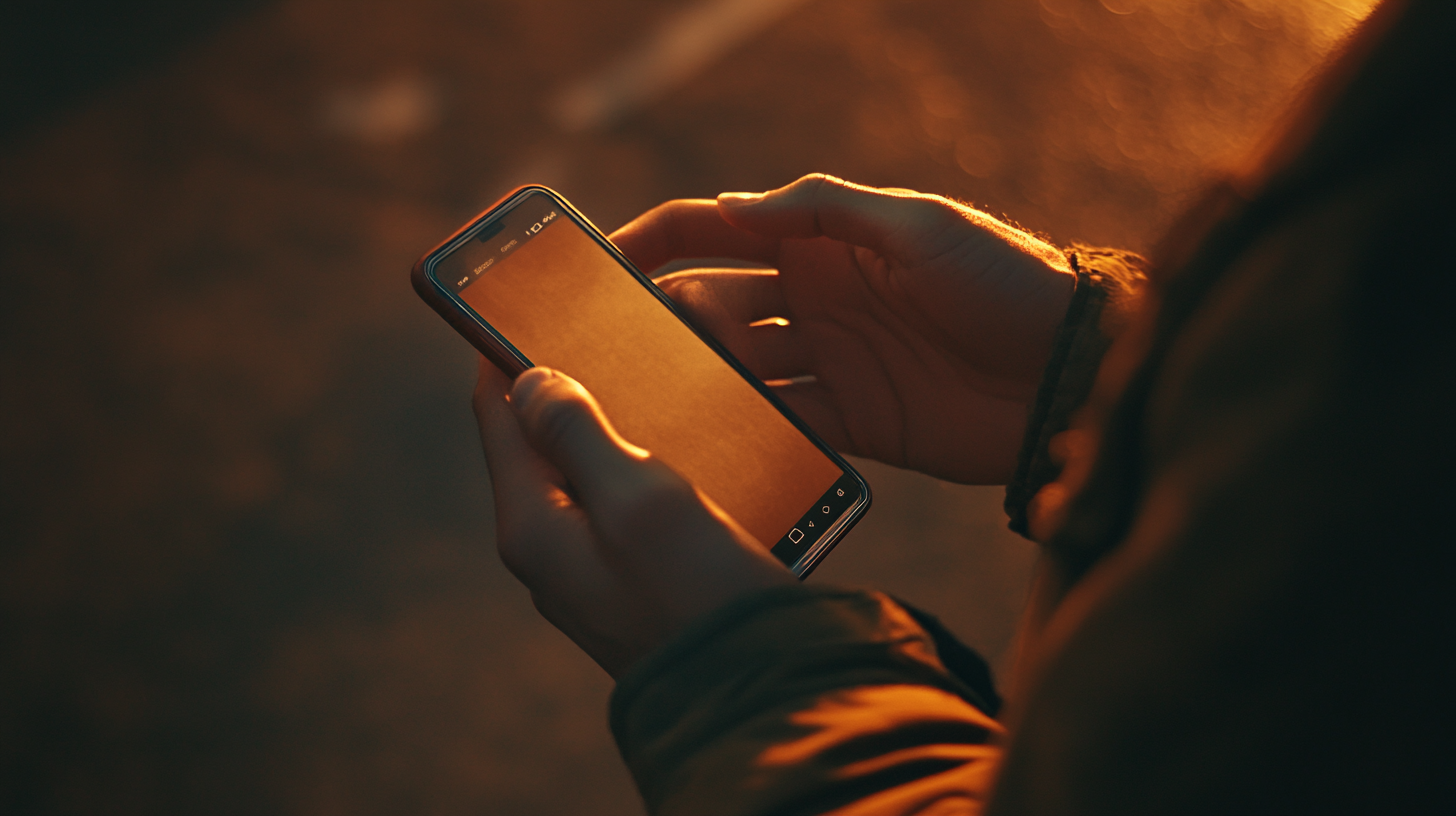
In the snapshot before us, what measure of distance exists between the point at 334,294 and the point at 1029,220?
60.4 inches

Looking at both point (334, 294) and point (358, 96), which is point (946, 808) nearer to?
point (334, 294)

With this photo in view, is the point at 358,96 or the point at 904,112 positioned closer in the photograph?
the point at 358,96

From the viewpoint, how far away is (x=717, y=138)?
6.48 feet

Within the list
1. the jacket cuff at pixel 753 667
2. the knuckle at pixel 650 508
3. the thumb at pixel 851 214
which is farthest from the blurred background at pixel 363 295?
the jacket cuff at pixel 753 667

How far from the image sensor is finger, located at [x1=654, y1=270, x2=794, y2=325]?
1.08 m

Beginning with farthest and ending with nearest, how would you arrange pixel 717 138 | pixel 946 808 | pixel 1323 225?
pixel 717 138 < pixel 946 808 < pixel 1323 225

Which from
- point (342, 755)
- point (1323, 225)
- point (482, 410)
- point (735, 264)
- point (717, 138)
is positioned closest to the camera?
point (1323, 225)

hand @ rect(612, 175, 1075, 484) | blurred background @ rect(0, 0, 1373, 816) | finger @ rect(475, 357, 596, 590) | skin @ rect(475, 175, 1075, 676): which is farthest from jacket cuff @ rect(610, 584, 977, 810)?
blurred background @ rect(0, 0, 1373, 816)

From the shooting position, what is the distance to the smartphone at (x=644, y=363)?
3.14 feet

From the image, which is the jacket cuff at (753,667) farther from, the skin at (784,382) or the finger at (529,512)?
the finger at (529,512)

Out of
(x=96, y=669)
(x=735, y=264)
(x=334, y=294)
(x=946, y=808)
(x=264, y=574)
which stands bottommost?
(x=96, y=669)

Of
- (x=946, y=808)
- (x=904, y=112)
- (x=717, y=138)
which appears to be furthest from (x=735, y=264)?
(x=946, y=808)

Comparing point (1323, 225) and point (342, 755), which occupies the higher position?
point (1323, 225)

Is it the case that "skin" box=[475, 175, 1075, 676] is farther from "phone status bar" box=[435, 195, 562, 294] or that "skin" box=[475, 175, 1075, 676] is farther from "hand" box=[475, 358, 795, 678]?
"phone status bar" box=[435, 195, 562, 294]
